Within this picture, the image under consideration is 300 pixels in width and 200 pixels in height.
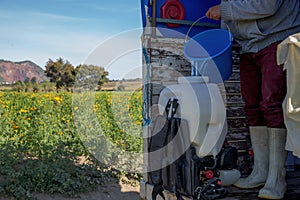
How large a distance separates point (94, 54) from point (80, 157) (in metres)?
2.97

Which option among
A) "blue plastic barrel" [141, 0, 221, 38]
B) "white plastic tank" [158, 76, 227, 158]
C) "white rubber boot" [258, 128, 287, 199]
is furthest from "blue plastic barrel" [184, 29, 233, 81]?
"white rubber boot" [258, 128, 287, 199]

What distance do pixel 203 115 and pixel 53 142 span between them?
11.7 feet

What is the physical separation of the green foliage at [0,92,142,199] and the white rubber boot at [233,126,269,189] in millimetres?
2156

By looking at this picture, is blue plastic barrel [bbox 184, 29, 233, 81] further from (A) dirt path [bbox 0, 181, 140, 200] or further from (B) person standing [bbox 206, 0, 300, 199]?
(A) dirt path [bbox 0, 181, 140, 200]

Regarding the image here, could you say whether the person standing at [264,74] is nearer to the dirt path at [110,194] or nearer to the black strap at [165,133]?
the black strap at [165,133]

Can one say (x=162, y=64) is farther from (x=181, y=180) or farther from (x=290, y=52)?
(x=290, y=52)

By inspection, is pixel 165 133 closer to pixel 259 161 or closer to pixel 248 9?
pixel 259 161

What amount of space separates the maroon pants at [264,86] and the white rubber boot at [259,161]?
0.05 metres

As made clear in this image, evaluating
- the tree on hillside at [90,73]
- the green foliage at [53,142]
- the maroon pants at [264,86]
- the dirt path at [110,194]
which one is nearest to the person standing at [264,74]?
the maroon pants at [264,86]

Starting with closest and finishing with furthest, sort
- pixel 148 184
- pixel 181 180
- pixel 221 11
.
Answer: pixel 181 180
pixel 221 11
pixel 148 184

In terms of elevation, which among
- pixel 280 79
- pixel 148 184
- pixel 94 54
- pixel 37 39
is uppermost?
pixel 37 39

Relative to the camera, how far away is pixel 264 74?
1.94 m

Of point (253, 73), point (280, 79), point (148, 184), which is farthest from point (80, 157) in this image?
point (280, 79)

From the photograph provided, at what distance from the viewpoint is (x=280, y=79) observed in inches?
71.7
